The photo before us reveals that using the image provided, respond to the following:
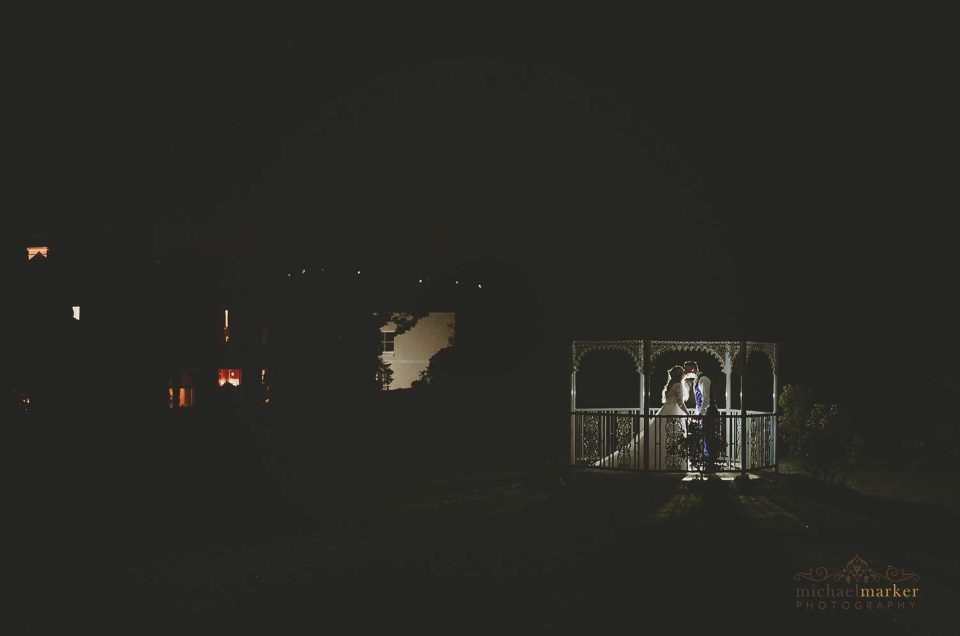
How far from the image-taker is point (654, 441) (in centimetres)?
1656

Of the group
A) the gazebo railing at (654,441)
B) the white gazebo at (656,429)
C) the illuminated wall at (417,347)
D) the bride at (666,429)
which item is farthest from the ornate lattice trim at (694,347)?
the illuminated wall at (417,347)

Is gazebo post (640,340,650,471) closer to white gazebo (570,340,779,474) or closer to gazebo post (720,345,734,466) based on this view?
white gazebo (570,340,779,474)

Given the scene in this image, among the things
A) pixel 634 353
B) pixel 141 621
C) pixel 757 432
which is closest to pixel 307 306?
pixel 634 353

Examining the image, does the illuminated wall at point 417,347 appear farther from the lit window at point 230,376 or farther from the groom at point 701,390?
the groom at point 701,390

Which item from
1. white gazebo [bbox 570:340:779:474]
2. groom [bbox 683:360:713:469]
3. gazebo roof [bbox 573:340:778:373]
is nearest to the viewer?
white gazebo [bbox 570:340:779:474]

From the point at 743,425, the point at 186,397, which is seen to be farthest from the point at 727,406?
the point at 186,397

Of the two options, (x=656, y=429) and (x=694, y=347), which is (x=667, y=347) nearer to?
(x=694, y=347)

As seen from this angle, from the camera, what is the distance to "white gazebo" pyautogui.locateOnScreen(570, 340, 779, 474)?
52.1 feet

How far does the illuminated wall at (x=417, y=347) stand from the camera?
3041 cm

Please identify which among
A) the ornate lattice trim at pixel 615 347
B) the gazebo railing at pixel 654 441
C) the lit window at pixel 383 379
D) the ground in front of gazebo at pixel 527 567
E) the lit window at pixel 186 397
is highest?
the ornate lattice trim at pixel 615 347

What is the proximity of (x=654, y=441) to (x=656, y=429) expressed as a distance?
470mm

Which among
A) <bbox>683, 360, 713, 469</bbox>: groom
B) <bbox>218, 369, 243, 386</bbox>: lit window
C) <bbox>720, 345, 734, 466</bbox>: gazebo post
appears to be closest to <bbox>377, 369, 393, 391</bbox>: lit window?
<bbox>218, 369, 243, 386</bbox>: lit window

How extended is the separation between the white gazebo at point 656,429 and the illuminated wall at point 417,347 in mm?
13572

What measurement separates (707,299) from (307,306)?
8262 millimetres
